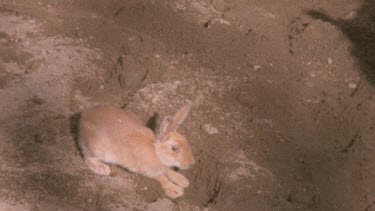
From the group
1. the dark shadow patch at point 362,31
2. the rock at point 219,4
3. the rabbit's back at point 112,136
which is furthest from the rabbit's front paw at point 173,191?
the rock at point 219,4

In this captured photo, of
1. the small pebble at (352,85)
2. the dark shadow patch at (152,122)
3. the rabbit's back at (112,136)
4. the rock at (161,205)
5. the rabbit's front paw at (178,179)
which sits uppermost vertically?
the small pebble at (352,85)

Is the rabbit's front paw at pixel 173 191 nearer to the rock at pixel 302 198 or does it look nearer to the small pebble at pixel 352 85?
the rock at pixel 302 198

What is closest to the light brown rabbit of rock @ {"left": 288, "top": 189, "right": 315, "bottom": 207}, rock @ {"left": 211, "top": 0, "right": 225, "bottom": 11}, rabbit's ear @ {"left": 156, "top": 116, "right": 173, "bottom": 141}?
rabbit's ear @ {"left": 156, "top": 116, "right": 173, "bottom": 141}

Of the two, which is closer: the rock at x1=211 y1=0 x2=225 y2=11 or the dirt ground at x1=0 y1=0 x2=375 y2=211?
the dirt ground at x1=0 y1=0 x2=375 y2=211

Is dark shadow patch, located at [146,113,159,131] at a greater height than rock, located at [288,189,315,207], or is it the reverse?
rock, located at [288,189,315,207]

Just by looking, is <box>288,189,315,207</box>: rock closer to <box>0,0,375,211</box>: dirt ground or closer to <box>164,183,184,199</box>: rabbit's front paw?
<box>0,0,375,211</box>: dirt ground

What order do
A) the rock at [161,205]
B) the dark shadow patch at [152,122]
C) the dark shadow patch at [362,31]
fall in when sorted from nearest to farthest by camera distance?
the rock at [161,205], the dark shadow patch at [152,122], the dark shadow patch at [362,31]
